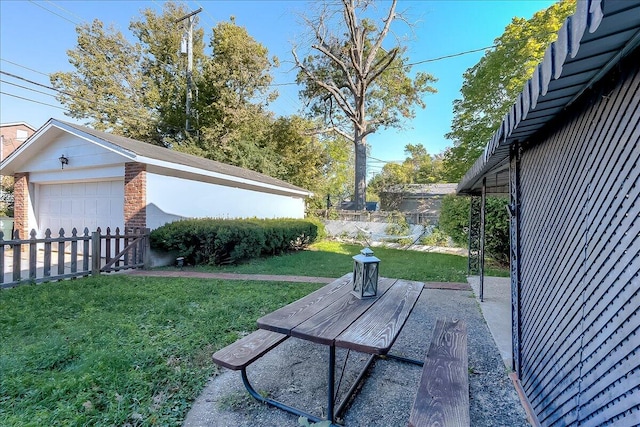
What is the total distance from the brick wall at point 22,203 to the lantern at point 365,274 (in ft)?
36.2

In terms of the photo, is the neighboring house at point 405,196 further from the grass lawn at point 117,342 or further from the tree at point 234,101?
the grass lawn at point 117,342

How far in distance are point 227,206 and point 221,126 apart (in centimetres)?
970

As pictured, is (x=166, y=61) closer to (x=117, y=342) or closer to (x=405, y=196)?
(x=405, y=196)

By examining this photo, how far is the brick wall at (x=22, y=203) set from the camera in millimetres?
9102

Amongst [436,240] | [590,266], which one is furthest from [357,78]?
[590,266]

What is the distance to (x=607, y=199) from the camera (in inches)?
52.7

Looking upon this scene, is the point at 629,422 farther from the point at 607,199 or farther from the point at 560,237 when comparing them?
the point at 560,237

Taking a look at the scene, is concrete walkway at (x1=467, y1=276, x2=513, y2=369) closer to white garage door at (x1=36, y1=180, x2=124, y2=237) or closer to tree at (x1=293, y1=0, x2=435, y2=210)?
white garage door at (x1=36, y1=180, x2=124, y2=237)

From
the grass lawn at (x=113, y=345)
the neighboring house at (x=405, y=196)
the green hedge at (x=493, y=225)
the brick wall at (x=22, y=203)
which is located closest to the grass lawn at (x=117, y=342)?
the grass lawn at (x=113, y=345)

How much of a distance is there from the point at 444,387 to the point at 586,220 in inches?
47.4

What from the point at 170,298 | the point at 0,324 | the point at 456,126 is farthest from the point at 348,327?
the point at 456,126

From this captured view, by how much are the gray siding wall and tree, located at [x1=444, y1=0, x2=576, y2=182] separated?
1163 centimetres

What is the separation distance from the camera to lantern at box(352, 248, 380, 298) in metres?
2.60

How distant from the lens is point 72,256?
561 centimetres
